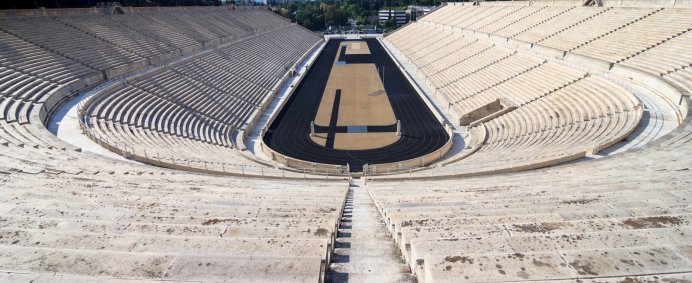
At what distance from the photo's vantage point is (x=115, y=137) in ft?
55.4

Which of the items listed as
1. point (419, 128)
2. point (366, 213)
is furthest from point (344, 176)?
point (419, 128)

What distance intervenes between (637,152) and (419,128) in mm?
14682

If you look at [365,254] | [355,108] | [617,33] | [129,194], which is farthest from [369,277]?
[617,33]

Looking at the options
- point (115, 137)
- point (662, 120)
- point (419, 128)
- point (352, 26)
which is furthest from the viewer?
point (352, 26)

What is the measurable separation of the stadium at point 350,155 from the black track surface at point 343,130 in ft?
0.82

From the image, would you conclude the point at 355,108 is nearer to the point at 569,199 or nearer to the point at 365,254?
the point at 569,199

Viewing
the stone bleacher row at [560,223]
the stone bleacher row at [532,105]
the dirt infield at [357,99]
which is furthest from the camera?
the dirt infield at [357,99]

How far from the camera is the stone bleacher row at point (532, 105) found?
610 inches

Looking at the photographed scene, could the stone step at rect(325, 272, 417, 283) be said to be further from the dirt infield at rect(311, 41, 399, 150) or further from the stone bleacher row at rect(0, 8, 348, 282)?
the dirt infield at rect(311, 41, 399, 150)

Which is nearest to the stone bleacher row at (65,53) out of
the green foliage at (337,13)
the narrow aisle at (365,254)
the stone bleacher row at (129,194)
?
the stone bleacher row at (129,194)

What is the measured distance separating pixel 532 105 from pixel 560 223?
20227 millimetres

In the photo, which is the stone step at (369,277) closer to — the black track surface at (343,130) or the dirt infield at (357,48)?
the black track surface at (343,130)

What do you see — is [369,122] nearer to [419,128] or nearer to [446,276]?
[419,128]

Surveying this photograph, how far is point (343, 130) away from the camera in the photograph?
26.3 metres
